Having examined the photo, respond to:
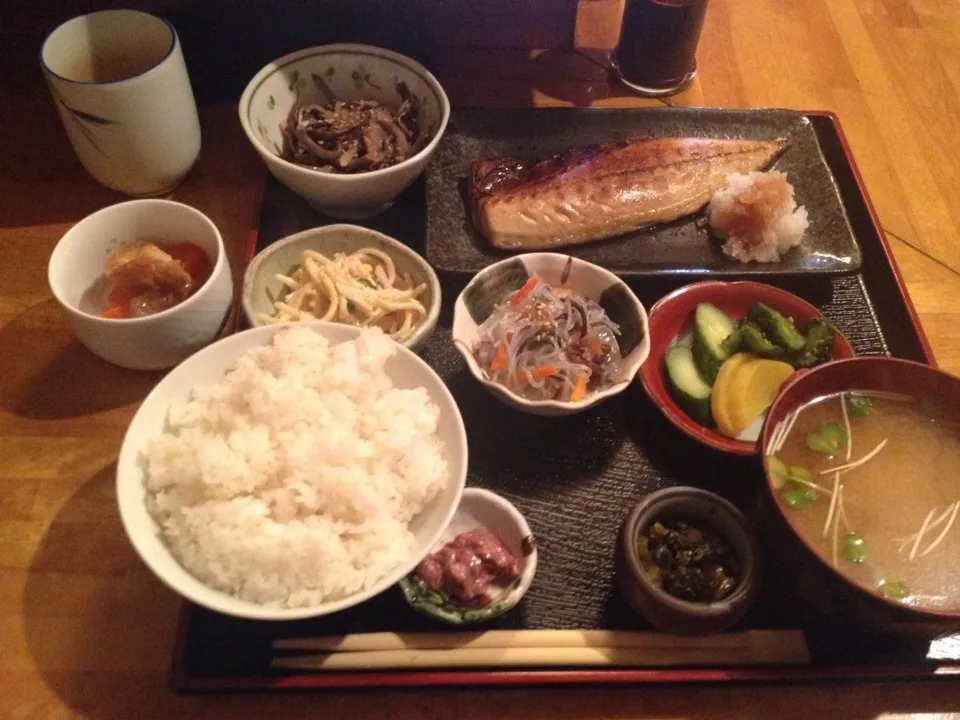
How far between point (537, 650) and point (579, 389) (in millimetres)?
605

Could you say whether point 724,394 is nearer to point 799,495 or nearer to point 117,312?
point 799,495

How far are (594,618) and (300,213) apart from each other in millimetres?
1382

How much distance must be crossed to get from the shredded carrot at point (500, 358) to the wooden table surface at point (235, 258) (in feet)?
2.37

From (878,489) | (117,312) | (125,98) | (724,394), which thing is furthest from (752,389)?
(125,98)

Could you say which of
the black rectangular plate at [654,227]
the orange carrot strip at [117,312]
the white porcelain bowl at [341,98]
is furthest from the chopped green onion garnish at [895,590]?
the orange carrot strip at [117,312]

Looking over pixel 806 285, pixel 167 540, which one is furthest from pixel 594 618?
pixel 806 285

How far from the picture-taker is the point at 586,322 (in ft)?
6.20

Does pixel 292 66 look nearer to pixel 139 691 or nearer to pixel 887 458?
pixel 139 691

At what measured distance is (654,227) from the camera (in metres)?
2.23

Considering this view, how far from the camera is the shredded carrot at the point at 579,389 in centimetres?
177

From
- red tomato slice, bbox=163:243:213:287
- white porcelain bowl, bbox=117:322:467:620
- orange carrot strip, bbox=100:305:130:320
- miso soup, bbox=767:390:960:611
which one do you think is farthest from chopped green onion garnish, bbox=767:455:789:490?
orange carrot strip, bbox=100:305:130:320

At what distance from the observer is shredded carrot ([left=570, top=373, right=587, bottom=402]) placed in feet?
5.82

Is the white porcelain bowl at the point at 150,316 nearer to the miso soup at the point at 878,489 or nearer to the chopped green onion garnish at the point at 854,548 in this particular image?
the miso soup at the point at 878,489

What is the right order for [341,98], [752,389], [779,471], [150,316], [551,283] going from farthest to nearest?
1. [341,98]
2. [551,283]
3. [752,389]
4. [150,316]
5. [779,471]
